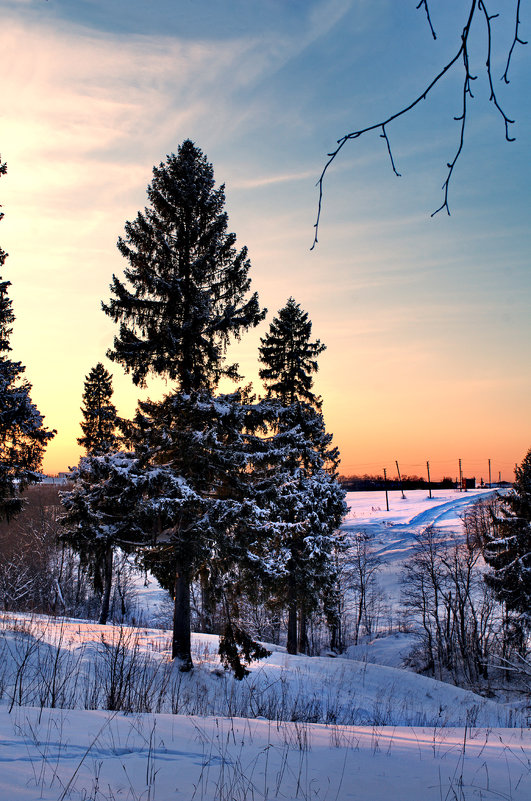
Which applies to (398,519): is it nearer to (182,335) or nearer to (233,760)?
(182,335)

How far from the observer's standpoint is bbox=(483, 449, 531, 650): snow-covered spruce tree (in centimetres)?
2648

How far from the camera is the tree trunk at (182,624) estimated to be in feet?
44.6

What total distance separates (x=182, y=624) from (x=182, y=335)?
8411 millimetres

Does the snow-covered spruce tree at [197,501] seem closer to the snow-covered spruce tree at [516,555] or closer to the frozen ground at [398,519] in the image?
the snow-covered spruce tree at [516,555]

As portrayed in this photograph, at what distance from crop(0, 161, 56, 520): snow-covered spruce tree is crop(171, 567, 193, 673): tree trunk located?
18.3 feet

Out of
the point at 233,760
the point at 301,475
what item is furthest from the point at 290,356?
the point at 233,760

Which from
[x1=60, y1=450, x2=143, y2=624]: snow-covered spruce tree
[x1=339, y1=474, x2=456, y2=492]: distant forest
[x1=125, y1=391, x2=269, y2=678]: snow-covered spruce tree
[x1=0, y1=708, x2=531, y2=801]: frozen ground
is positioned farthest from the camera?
[x1=339, y1=474, x2=456, y2=492]: distant forest

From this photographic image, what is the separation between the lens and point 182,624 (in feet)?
46.4

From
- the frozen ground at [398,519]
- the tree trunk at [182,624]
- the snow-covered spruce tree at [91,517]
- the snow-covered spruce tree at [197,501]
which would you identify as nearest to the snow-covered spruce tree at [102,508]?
the snow-covered spruce tree at [91,517]

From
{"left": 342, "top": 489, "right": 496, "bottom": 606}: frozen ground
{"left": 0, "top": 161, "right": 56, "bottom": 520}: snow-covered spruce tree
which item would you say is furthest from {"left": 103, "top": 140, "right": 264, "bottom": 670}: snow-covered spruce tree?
{"left": 342, "top": 489, "right": 496, "bottom": 606}: frozen ground

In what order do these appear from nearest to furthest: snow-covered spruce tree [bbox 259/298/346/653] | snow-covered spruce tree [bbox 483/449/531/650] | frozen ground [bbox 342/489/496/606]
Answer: snow-covered spruce tree [bbox 259/298/346/653] < snow-covered spruce tree [bbox 483/449/531/650] < frozen ground [bbox 342/489/496/606]

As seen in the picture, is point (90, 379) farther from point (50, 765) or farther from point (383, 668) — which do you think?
point (50, 765)

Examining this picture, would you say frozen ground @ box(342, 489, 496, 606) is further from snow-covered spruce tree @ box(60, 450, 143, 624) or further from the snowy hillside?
the snowy hillside

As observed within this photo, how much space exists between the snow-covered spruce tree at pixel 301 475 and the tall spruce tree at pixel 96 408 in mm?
12240
